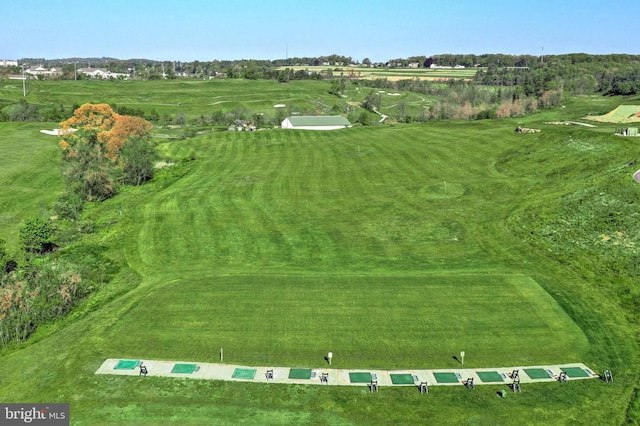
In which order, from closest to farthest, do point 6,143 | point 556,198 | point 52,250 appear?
1. point 52,250
2. point 556,198
3. point 6,143

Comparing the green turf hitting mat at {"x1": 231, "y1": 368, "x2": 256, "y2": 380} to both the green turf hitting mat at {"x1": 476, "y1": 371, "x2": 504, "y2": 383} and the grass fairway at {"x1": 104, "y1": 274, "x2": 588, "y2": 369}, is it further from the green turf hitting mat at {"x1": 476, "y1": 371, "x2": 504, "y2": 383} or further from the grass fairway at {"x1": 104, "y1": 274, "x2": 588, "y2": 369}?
the green turf hitting mat at {"x1": 476, "y1": 371, "x2": 504, "y2": 383}

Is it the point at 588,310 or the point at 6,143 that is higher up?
the point at 6,143

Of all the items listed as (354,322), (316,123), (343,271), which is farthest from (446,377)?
(316,123)

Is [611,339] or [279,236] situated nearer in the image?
[611,339]

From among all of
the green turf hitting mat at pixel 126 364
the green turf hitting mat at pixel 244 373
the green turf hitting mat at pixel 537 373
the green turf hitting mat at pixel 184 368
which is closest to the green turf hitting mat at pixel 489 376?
the green turf hitting mat at pixel 537 373

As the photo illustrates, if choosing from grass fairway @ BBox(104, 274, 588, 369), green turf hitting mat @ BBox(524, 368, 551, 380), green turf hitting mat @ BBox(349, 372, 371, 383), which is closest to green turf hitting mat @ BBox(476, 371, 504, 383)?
grass fairway @ BBox(104, 274, 588, 369)

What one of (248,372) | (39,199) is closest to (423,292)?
(248,372)

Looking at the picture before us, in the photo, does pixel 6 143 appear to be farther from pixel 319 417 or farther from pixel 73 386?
pixel 319 417
